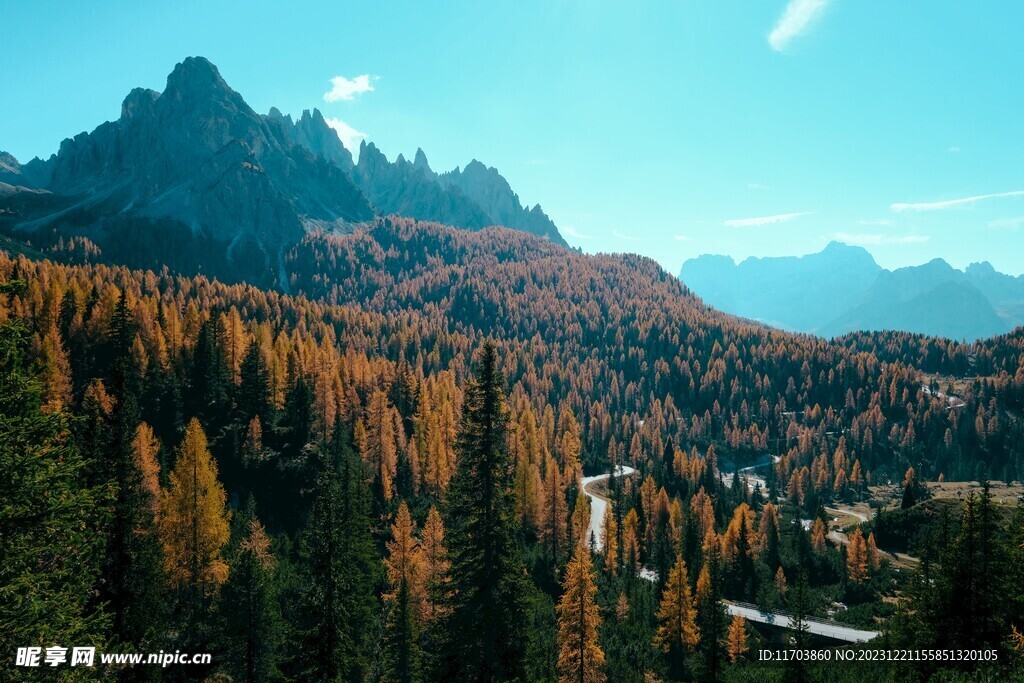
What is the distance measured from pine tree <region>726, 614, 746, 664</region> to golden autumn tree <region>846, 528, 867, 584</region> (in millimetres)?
32577

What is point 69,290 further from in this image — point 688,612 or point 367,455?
point 688,612

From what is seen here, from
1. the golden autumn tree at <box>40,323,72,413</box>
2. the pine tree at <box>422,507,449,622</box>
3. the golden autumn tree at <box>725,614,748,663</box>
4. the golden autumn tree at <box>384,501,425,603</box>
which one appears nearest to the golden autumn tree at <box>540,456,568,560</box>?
the pine tree at <box>422,507,449,622</box>

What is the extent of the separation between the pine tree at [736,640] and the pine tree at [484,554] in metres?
48.0

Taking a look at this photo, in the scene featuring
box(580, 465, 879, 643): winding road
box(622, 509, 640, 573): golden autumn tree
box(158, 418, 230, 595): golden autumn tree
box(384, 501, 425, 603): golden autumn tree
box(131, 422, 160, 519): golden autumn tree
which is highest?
box(131, 422, 160, 519): golden autumn tree

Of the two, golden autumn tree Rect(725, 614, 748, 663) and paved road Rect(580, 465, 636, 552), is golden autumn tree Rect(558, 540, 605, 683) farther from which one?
paved road Rect(580, 465, 636, 552)

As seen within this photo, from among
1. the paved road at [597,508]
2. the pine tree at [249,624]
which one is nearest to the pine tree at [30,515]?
the pine tree at [249,624]

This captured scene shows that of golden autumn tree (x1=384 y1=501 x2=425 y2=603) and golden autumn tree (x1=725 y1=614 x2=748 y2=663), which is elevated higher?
golden autumn tree (x1=384 y1=501 x2=425 y2=603)

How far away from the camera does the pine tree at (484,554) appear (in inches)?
761

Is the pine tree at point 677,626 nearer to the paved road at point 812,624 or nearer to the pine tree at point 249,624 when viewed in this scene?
the paved road at point 812,624

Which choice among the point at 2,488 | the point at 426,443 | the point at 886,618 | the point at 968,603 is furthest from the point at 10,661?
the point at 886,618

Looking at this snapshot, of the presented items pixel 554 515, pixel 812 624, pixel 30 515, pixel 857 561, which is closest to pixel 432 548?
pixel 554 515

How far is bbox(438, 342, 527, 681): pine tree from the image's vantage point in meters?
19.3

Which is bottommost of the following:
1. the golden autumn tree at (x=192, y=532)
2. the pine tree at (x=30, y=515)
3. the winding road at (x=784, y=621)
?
the winding road at (x=784, y=621)

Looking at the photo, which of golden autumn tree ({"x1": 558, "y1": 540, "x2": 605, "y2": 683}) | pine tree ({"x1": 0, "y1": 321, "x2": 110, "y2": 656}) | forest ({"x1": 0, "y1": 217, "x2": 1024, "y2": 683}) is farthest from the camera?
golden autumn tree ({"x1": 558, "y1": 540, "x2": 605, "y2": 683})
